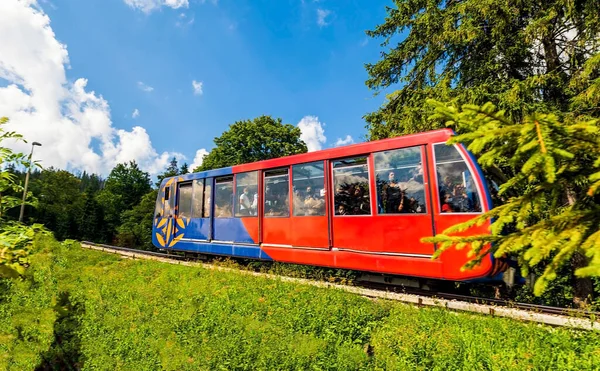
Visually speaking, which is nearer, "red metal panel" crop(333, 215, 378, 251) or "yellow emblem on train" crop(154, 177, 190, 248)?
"red metal panel" crop(333, 215, 378, 251)

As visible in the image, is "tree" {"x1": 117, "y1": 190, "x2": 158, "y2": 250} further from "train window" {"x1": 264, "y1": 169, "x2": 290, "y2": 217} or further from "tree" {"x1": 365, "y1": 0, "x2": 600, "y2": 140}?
"tree" {"x1": 365, "y1": 0, "x2": 600, "y2": 140}

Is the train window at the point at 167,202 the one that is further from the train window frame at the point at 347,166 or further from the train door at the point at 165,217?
the train window frame at the point at 347,166

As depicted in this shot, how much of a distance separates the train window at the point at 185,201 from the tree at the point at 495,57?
25.3ft

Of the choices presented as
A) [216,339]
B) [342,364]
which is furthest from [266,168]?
[342,364]

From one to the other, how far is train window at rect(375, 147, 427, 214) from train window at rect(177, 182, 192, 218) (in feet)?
27.2

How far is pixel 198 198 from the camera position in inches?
490

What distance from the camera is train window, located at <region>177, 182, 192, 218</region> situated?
12908 millimetres

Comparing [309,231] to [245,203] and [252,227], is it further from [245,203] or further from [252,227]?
[245,203]

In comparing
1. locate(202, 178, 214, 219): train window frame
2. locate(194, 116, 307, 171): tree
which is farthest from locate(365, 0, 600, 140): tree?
locate(194, 116, 307, 171): tree

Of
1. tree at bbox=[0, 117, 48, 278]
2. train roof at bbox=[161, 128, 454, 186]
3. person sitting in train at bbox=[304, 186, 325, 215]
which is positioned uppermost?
train roof at bbox=[161, 128, 454, 186]

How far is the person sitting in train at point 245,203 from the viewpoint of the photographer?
10.4 m

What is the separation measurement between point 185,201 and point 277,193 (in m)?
5.34

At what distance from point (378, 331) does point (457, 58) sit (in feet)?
29.1

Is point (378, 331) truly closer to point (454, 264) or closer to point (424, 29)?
point (454, 264)
